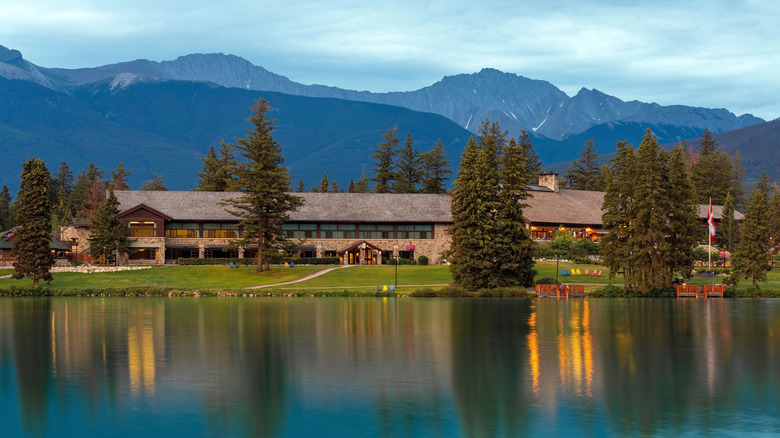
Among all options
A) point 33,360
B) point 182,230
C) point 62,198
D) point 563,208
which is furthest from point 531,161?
point 33,360

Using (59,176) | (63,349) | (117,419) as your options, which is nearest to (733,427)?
(117,419)

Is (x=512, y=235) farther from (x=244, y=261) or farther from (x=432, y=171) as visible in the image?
(x=432, y=171)

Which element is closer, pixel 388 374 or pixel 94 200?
pixel 388 374

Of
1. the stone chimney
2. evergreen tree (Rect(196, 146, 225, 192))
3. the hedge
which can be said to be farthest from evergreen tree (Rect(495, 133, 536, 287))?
evergreen tree (Rect(196, 146, 225, 192))

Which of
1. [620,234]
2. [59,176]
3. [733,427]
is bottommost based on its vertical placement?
[733,427]

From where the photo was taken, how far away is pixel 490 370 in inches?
1227

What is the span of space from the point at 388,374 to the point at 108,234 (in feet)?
211

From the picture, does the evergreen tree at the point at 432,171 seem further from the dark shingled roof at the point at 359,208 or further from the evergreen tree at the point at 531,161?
the dark shingled roof at the point at 359,208

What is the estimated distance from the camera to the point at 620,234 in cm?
7181

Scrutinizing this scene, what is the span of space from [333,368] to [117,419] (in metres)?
9.89

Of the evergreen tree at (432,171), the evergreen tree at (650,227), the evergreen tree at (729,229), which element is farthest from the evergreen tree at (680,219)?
the evergreen tree at (432,171)

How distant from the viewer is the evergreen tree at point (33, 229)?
230 feet

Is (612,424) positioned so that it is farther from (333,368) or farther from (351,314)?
(351,314)

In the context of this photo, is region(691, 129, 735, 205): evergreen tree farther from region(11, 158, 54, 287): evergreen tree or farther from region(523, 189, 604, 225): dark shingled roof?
region(11, 158, 54, 287): evergreen tree
